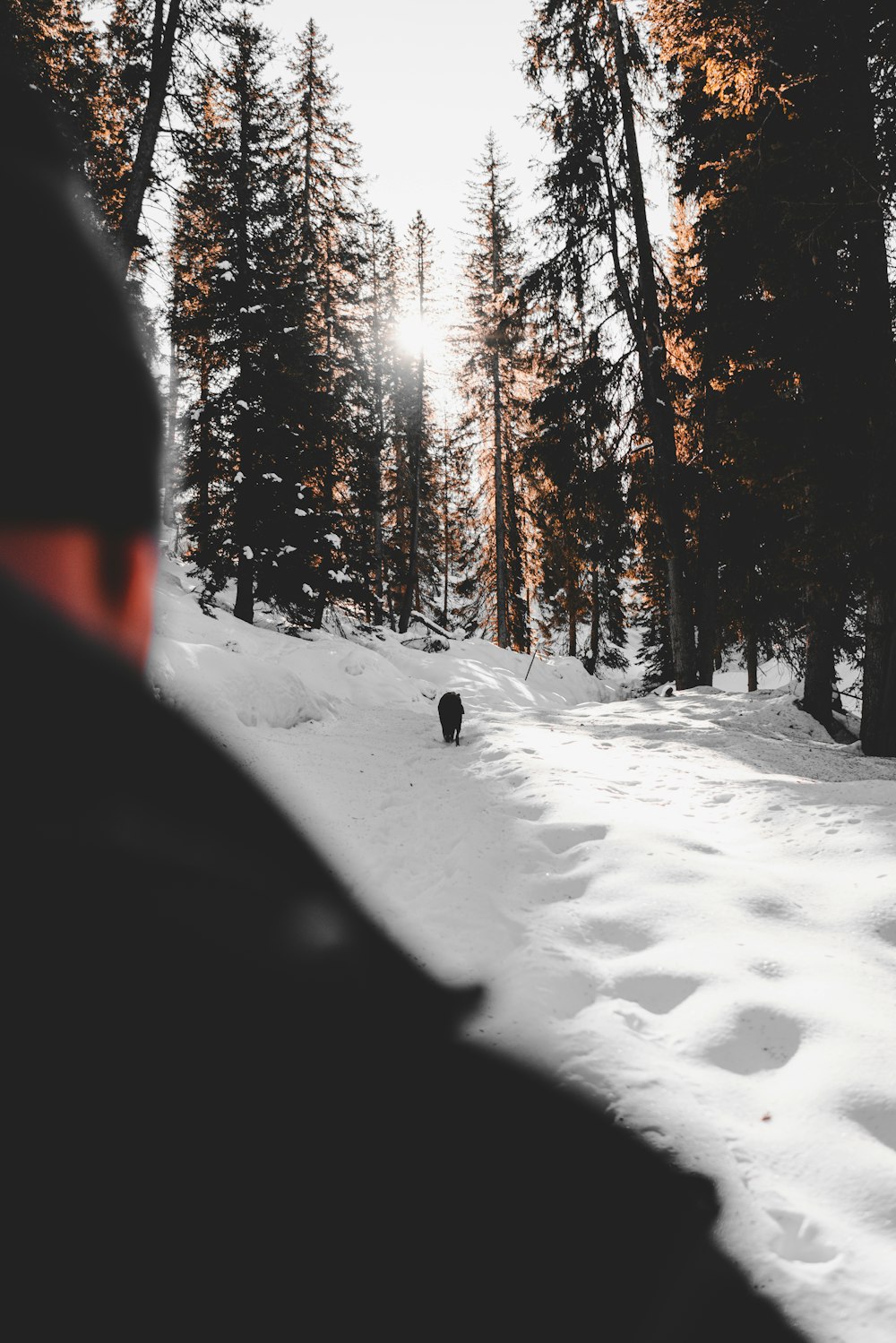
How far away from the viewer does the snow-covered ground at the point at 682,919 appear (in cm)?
214

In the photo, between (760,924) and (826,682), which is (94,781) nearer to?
(760,924)

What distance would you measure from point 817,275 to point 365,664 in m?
9.98

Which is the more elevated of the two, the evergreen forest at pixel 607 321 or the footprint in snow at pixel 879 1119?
the evergreen forest at pixel 607 321

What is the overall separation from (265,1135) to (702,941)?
231 cm

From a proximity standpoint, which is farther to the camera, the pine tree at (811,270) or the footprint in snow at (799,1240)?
the pine tree at (811,270)

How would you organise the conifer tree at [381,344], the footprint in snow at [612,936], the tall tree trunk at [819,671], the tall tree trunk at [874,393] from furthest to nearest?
the conifer tree at [381,344] → the tall tree trunk at [819,671] → the tall tree trunk at [874,393] → the footprint in snow at [612,936]

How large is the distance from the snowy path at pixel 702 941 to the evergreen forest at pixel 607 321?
4.15m

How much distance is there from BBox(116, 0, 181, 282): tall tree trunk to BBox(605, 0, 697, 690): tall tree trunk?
8.00 m

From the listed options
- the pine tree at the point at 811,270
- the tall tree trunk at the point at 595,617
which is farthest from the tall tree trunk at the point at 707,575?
the tall tree trunk at the point at 595,617

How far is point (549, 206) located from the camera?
42.8 ft

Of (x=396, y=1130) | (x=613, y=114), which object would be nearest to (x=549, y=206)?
(x=613, y=114)

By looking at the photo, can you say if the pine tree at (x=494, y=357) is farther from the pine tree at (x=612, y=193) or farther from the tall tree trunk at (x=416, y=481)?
the pine tree at (x=612, y=193)

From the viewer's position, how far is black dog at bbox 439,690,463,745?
8930 millimetres

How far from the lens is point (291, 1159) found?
7.22ft
